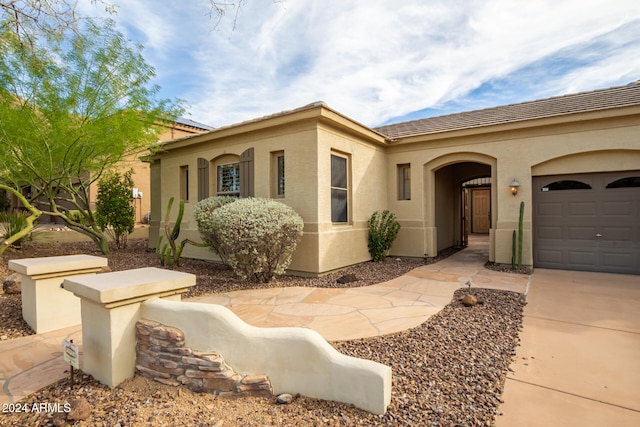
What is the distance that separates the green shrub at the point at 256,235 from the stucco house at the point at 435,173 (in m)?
0.74

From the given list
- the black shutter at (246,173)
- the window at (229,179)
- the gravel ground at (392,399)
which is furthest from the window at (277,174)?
the gravel ground at (392,399)

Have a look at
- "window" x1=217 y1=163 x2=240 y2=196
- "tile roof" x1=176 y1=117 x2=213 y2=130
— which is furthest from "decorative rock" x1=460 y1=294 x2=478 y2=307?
"tile roof" x1=176 y1=117 x2=213 y2=130

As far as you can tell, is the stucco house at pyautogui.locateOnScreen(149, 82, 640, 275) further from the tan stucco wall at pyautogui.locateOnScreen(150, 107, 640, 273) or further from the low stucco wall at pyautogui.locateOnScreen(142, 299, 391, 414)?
the low stucco wall at pyautogui.locateOnScreen(142, 299, 391, 414)

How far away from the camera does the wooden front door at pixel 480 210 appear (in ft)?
55.4

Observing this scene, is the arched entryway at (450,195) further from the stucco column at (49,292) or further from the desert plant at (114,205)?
the desert plant at (114,205)

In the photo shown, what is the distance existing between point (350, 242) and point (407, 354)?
4.56m

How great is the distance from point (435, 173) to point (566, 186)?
10.2 feet

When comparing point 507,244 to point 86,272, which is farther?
point 507,244

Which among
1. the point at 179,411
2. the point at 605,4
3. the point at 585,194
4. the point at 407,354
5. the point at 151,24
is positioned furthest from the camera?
the point at 585,194

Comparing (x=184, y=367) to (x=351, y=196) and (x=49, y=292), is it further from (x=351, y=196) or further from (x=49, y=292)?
(x=351, y=196)

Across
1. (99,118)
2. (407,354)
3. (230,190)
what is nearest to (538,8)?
(407,354)

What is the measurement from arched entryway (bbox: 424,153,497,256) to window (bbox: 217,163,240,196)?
16.9 ft

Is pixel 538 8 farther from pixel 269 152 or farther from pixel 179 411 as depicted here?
pixel 179 411

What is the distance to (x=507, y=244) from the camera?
25.4ft
